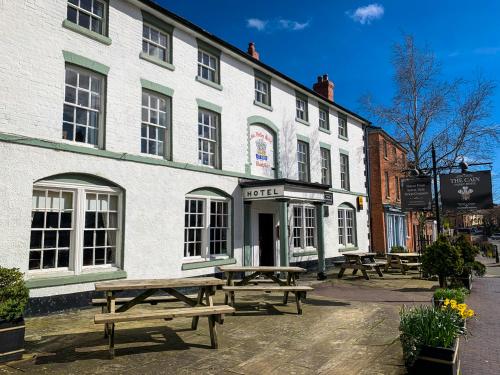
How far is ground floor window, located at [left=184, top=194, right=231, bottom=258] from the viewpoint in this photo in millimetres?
11227

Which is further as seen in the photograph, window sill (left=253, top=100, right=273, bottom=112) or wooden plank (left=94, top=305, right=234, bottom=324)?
window sill (left=253, top=100, right=273, bottom=112)

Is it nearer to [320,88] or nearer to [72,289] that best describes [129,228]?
[72,289]

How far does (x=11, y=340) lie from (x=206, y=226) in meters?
6.94

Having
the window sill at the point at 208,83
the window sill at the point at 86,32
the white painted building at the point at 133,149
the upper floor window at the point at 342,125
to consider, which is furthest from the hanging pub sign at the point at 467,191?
the window sill at the point at 86,32

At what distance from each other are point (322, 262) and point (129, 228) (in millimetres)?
7677

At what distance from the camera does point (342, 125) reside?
2000 cm

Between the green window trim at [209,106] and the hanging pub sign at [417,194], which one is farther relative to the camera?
the hanging pub sign at [417,194]

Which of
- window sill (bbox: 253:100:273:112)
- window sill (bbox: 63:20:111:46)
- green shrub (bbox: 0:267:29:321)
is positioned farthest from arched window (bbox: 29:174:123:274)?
window sill (bbox: 253:100:273:112)

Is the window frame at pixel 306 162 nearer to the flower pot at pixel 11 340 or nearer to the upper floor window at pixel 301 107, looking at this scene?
the upper floor window at pixel 301 107

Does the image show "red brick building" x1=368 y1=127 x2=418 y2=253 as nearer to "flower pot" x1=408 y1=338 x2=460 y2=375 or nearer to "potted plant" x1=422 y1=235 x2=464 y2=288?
"potted plant" x1=422 y1=235 x2=464 y2=288

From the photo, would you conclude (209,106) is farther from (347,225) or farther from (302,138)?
(347,225)

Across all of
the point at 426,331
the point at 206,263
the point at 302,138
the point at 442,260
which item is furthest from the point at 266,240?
the point at 426,331

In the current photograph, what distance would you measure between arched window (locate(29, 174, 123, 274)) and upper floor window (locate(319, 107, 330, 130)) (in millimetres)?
11685

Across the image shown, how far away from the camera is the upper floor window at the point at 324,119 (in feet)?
60.0
